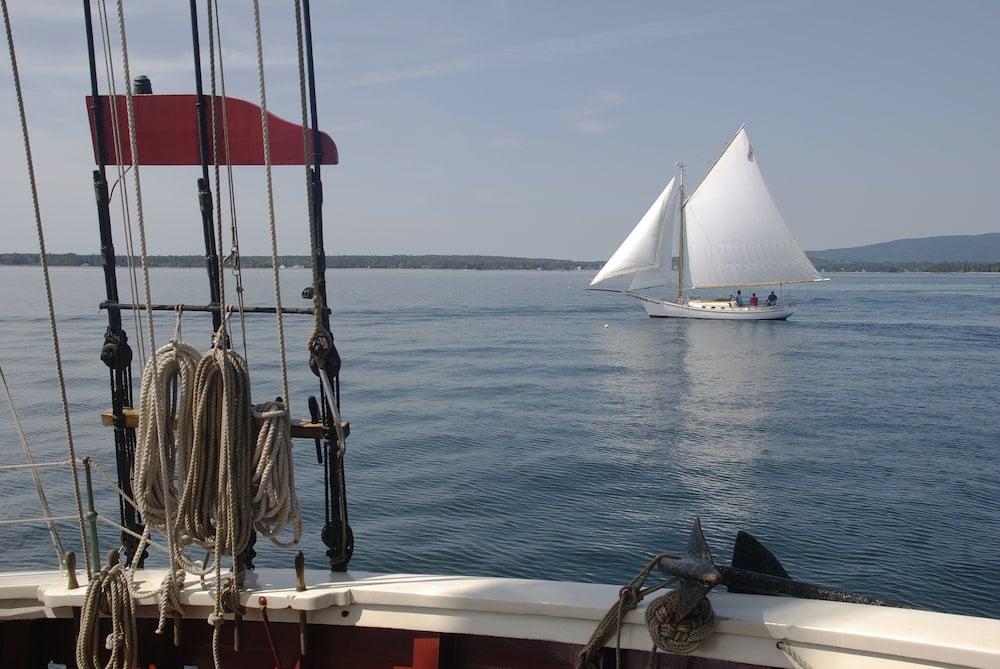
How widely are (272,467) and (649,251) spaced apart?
1906 inches

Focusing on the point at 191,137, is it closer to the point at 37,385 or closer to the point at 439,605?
the point at 439,605

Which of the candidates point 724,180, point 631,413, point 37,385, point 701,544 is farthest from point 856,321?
point 701,544

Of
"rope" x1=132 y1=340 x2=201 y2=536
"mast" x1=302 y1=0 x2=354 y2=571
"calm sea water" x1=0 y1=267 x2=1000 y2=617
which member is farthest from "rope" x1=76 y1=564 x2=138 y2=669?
"calm sea water" x1=0 y1=267 x2=1000 y2=617

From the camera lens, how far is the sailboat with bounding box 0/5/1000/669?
8.90 ft

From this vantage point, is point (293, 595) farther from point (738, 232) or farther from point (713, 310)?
point (738, 232)

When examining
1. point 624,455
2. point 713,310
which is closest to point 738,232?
point 713,310

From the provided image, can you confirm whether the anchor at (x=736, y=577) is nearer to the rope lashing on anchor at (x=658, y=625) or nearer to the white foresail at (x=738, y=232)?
the rope lashing on anchor at (x=658, y=625)

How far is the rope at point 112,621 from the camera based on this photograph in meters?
2.99

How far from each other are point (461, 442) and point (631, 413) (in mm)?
5902

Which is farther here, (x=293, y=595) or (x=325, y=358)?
(x=325, y=358)

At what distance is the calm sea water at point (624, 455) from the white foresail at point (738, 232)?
1631cm

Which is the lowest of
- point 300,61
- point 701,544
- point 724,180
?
point 701,544

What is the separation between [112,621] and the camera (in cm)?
308

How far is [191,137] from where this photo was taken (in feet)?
12.3
